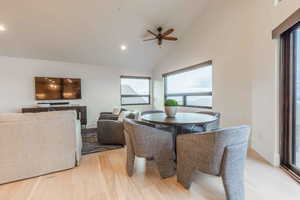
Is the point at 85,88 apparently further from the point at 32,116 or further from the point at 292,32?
the point at 292,32

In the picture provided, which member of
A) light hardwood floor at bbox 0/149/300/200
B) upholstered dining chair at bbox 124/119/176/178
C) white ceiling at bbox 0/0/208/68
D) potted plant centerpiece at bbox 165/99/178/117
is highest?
white ceiling at bbox 0/0/208/68

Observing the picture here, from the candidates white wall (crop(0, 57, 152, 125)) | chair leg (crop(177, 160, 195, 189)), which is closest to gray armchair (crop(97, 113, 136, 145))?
chair leg (crop(177, 160, 195, 189))

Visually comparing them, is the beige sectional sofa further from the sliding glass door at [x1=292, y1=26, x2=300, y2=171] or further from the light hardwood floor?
the sliding glass door at [x1=292, y1=26, x2=300, y2=171]

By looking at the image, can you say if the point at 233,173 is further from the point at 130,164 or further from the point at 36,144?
the point at 36,144

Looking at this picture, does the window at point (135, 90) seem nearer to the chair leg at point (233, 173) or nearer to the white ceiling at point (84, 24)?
the white ceiling at point (84, 24)

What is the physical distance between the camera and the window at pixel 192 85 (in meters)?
3.97

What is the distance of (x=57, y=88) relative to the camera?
15.4ft

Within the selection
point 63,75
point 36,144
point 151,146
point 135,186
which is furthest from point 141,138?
point 63,75

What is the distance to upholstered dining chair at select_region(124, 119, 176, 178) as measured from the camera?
1.84 m

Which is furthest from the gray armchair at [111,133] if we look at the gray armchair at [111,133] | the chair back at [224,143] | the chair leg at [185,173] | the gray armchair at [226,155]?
the chair back at [224,143]

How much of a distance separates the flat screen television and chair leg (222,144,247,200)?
15.7 feet

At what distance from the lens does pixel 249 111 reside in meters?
2.82

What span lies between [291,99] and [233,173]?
148 centimetres

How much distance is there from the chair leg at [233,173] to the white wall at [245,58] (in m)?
1.18
